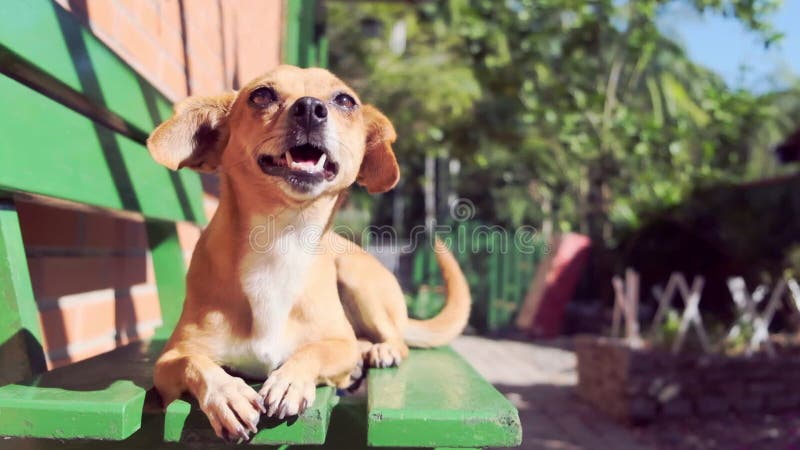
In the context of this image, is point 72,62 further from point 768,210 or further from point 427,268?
point 427,268

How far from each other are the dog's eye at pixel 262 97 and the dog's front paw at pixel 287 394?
569 mm

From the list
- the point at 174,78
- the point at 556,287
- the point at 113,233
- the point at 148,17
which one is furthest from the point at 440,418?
the point at 556,287

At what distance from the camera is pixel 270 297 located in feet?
4.36

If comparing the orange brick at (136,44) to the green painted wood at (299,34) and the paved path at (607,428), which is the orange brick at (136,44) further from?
the paved path at (607,428)

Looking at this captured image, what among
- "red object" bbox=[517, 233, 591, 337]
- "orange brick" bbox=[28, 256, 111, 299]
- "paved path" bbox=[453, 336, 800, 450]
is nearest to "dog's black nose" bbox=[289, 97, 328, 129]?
"orange brick" bbox=[28, 256, 111, 299]

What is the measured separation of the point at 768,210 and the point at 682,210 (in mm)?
1314

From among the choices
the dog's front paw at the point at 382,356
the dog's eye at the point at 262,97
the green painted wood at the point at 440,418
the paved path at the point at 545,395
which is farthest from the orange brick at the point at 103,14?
the paved path at the point at 545,395

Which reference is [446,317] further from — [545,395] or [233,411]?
[545,395]

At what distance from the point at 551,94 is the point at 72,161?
21.9ft

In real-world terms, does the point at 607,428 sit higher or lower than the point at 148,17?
lower

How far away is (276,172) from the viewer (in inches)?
52.9

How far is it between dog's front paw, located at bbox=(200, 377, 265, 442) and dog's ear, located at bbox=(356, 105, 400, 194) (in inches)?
25.3

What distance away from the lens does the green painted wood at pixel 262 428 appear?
1.04 metres

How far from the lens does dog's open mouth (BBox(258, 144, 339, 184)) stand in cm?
135
